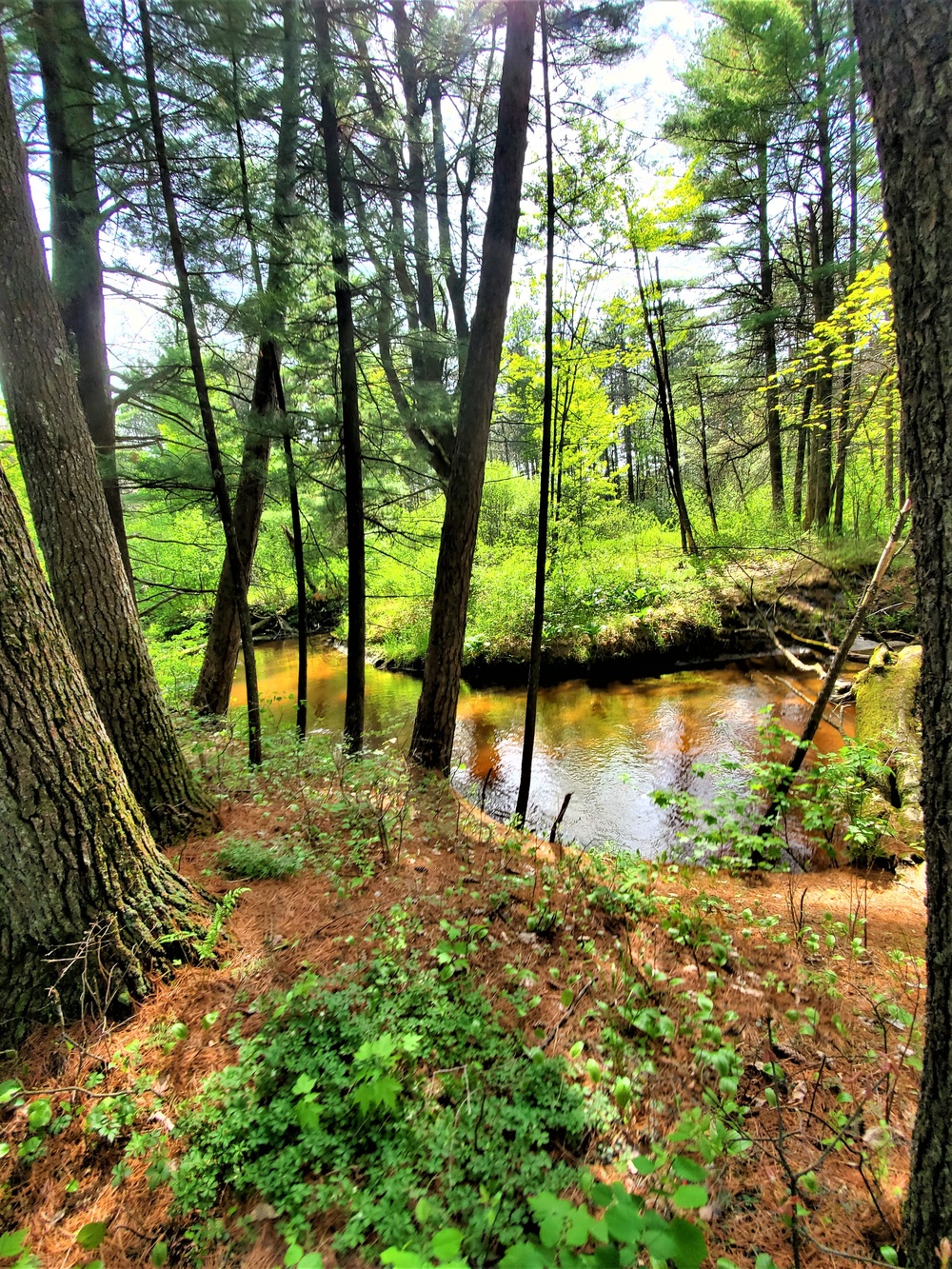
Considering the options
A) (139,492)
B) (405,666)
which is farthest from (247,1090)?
(405,666)

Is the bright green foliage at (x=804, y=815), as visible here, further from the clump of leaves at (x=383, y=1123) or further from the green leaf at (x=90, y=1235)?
the green leaf at (x=90, y=1235)

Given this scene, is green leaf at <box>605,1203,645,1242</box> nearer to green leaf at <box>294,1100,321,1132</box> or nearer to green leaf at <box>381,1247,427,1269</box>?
green leaf at <box>381,1247,427,1269</box>

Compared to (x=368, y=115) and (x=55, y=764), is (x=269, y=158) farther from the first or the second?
(x=55, y=764)

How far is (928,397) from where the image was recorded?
4.18 ft

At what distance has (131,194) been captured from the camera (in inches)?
186

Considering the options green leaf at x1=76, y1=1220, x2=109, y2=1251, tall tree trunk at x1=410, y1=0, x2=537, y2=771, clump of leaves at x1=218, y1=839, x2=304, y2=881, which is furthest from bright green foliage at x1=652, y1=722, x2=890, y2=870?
green leaf at x1=76, y1=1220, x2=109, y2=1251

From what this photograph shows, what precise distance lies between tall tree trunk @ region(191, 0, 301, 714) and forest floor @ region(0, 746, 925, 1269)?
2.89m

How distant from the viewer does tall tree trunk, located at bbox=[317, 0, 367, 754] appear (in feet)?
17.2

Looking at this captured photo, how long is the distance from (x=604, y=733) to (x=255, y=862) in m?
5.98

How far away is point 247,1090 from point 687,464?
23171 mm

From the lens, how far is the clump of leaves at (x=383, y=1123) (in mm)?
1595

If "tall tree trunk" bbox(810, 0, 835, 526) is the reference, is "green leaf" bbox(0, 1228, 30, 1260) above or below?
below

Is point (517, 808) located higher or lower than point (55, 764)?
lower

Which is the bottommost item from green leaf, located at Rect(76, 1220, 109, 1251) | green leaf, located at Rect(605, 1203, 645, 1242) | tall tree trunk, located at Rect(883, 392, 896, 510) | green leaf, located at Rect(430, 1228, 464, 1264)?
green leaf, located at Rect(76, 1220, 109, 1251)
